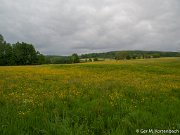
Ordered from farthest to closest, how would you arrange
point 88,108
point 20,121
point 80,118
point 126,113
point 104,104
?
point 104,104 < point 88,108 < point 126,113 < point 80,118 < point 20,121

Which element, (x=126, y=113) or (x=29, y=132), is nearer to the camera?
(x=29, y=132)

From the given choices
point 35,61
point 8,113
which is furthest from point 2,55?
point 8,113

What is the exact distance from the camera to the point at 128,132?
558 cm

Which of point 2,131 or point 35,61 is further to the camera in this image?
point 35,61

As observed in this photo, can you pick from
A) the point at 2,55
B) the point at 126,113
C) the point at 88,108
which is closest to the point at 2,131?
the point at 88,108

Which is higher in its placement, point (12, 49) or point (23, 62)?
point (12, 49)

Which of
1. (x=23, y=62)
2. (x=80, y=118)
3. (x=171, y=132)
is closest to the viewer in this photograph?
(x=171, y=132)

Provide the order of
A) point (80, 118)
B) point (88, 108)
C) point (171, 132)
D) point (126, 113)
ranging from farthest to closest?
point (88, 108) < point (126, 113) < point (80, 118) < point (171, 132)

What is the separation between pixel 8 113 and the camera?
7125 millimetres

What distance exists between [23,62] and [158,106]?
103890 mm

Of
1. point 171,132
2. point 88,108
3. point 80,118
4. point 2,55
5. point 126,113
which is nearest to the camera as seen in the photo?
point 171,132

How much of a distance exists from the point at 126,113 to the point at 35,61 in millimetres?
106982

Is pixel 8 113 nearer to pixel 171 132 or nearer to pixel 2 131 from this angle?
pixel 2 131

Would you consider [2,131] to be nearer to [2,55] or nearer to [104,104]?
[104,104]
